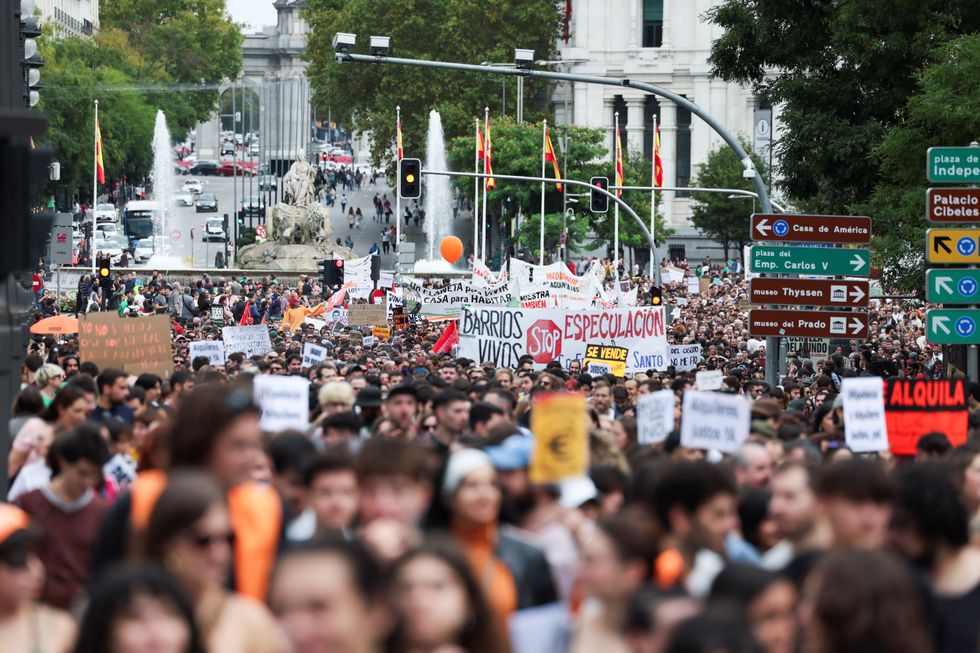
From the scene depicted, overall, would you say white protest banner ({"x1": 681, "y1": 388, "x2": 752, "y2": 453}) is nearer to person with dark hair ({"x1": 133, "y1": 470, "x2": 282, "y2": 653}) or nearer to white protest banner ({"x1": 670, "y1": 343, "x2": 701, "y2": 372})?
person with dark hair ({"x1": 133, "y1": 470, "x2": 282, "y2": 653})

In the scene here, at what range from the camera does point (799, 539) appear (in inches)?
288

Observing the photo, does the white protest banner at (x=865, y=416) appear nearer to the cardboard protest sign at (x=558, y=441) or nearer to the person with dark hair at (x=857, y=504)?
the cardboard protest sign at (x=558, y=441)

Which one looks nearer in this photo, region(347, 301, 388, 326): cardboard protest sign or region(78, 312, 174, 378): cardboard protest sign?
region(78, 312, 174, 378): cardboard protest sign

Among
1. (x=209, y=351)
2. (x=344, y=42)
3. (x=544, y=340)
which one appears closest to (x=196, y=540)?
(x=209, y=351)

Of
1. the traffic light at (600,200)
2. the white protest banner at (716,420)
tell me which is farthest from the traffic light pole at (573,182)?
the white protest banner at (716,420)

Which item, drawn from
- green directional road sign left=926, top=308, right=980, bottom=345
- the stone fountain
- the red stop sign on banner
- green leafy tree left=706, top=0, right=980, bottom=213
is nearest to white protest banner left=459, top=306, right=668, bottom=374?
the red stop sign on banner

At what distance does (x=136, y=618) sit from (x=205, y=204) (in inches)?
4135

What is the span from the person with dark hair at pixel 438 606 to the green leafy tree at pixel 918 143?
65.3 ft

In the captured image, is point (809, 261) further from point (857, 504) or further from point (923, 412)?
point (857, 504)

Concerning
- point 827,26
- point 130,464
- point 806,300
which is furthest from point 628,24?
point 130,464

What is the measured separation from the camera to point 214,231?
315 ft

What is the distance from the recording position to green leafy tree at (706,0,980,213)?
29.8m

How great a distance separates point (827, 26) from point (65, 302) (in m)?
27.1

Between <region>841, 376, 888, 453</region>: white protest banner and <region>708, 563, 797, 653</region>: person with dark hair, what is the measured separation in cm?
610
